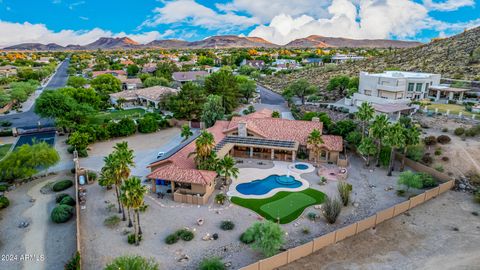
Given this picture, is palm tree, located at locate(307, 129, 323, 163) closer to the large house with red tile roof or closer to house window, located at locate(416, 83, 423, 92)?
the large house with red tile roof

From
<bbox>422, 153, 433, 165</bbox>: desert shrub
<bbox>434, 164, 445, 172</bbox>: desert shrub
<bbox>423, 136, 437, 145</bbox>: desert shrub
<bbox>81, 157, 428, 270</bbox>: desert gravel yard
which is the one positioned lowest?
<bbox>81, 157, 428, 270</bbox>: desert gravel yard

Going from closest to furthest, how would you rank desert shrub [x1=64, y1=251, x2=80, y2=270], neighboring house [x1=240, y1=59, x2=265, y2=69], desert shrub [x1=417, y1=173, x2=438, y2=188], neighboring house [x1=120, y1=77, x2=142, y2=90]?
1. desert shrub [x1=64, y1=251, x2=80, y2=270]
2. desert shrub [x1=417, y1=173, x2=438, y2=188]
3. neighboring house [x1=120, y1=77, x2=142, y2=90]
4. neighboring house [x1=240, y1=59, x2=265, y2=69]

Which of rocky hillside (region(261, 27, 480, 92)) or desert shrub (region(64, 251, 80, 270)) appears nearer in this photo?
desert shrub (region(64, 251, 80, 270))

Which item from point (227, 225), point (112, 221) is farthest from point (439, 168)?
point (112, 221)

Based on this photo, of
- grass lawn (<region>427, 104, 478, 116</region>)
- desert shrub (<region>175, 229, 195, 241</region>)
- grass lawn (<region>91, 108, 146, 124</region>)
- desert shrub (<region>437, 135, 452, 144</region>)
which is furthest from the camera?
grass lawn (<region>91, 108, 146, 124</region>)

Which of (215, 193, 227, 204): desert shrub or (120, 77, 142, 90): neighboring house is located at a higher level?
(120, 77, 142, 90): neighboring house

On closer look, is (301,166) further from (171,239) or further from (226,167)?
(171,239)

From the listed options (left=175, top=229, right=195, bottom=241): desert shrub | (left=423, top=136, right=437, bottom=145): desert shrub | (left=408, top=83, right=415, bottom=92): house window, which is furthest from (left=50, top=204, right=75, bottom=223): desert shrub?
(left=408, top=83, right=415, bottom=92): house window
